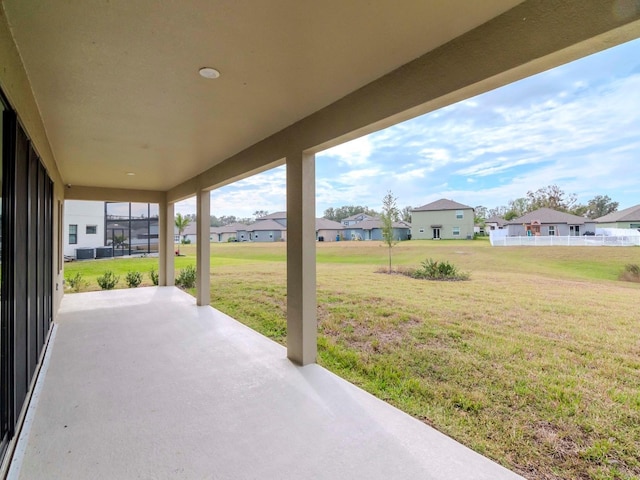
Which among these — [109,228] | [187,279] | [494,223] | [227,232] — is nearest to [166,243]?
[187,279]

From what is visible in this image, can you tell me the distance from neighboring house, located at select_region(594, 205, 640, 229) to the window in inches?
754

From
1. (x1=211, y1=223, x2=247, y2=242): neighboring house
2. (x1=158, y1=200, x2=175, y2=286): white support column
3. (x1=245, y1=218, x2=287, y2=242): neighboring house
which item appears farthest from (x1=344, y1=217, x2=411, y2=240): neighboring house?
(x1=211, y1=223, x2=247, y2=242): neighboring house

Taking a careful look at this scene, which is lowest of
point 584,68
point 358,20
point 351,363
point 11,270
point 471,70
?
point 351,363

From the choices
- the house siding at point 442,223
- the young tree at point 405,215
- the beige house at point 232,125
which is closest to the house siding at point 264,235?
the young tree at point 405,215

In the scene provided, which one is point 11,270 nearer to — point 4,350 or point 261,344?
point 4,350

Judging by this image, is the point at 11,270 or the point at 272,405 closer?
the point at 11,270

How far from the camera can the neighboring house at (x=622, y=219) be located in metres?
3.88

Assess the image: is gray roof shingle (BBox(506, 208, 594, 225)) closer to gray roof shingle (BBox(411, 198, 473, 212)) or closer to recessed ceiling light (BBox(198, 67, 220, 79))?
gray roof shingle (BBox(411, 198, 473, 212))

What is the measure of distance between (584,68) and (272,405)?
4.92 meters

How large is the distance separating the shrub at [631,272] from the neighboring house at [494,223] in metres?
2.59

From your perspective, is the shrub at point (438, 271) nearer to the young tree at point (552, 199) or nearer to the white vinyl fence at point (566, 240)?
the white vinyl fence at point (566, 240)

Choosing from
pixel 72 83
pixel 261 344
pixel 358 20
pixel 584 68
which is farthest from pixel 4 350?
pixel 584 68

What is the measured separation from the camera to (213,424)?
2311mm

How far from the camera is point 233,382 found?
9.82 feet
